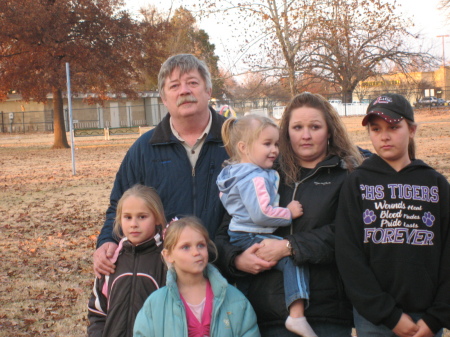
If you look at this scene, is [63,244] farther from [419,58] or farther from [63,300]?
[419,58]

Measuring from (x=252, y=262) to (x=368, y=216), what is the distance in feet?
2.13

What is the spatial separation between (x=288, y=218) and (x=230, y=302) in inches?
21.3

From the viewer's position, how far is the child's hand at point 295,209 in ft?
9.63

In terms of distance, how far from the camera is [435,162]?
14.7m

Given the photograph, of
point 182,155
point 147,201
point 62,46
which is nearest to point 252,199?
point 147,201

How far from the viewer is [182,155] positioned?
12.0 ft

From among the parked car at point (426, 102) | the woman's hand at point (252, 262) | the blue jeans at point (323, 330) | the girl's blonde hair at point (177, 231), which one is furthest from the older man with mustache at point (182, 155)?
the parked car at point (426, 102)

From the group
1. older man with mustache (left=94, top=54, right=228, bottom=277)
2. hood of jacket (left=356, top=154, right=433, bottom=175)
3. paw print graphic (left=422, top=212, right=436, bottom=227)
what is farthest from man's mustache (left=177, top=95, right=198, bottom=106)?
paw print graphic (left=422, top=212, right=436, bottom=227)

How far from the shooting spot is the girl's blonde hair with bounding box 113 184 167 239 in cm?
335

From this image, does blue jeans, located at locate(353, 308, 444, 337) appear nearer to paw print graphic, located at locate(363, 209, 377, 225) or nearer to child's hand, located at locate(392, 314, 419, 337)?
child's hand, located at locate(392, 314, 419, 337)

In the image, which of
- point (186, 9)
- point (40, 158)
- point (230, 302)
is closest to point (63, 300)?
point (230, 302)

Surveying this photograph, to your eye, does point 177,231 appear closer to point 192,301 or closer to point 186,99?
point 192,301

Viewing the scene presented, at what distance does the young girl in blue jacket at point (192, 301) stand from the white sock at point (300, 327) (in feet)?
0.72

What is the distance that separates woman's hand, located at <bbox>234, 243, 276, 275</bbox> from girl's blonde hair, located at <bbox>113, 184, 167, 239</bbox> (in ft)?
2.04
